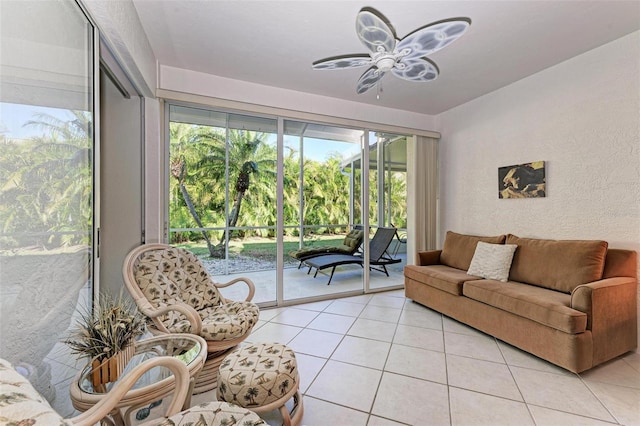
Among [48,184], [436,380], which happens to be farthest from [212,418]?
[436,380]

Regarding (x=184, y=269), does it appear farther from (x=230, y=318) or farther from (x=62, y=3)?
(x=62, y=3)

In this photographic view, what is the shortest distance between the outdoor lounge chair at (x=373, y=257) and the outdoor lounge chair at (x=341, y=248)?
0.07 metres

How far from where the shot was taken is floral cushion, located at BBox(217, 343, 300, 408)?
1.42 metres

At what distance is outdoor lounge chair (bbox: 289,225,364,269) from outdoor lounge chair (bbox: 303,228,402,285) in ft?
0.23

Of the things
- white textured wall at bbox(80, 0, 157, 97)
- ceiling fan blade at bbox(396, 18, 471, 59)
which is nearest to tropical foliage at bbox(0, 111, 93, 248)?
white textured wall at bbox(80, 0, 157, 97)

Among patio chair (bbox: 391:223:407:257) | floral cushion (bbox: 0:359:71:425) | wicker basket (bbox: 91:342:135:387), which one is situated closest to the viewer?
floral cushion (bbox: 0:359:71:425)

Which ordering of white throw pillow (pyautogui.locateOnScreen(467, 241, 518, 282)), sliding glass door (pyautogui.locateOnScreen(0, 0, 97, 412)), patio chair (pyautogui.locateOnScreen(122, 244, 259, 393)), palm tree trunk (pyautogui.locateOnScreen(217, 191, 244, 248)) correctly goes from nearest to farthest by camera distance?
sliding glass door (pyautogui.locateOnScreen(0, 0, 97, 412)) < patio chair (pyautogui.locateOnScreen(122, 244, 259, 393)) < white throw pillow (pyautogui.locateOnScreen(467, 241, 518, 282)) < palm tree trunk (pyautogui.locateOnScreen(217, 191, 244, 248))

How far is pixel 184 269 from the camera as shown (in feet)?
8.09

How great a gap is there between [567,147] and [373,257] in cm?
266

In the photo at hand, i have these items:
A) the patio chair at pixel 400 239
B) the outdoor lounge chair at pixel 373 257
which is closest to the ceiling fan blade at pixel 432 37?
the outdoor lounge chair at pixel 373 257

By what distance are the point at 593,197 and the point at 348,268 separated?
317 cm

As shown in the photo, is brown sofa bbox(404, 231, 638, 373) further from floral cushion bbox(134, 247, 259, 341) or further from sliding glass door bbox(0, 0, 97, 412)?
sliding glass door bbox(0, 0, 97, 412)

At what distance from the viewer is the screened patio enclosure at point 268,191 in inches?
131

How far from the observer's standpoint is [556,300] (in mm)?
2285
